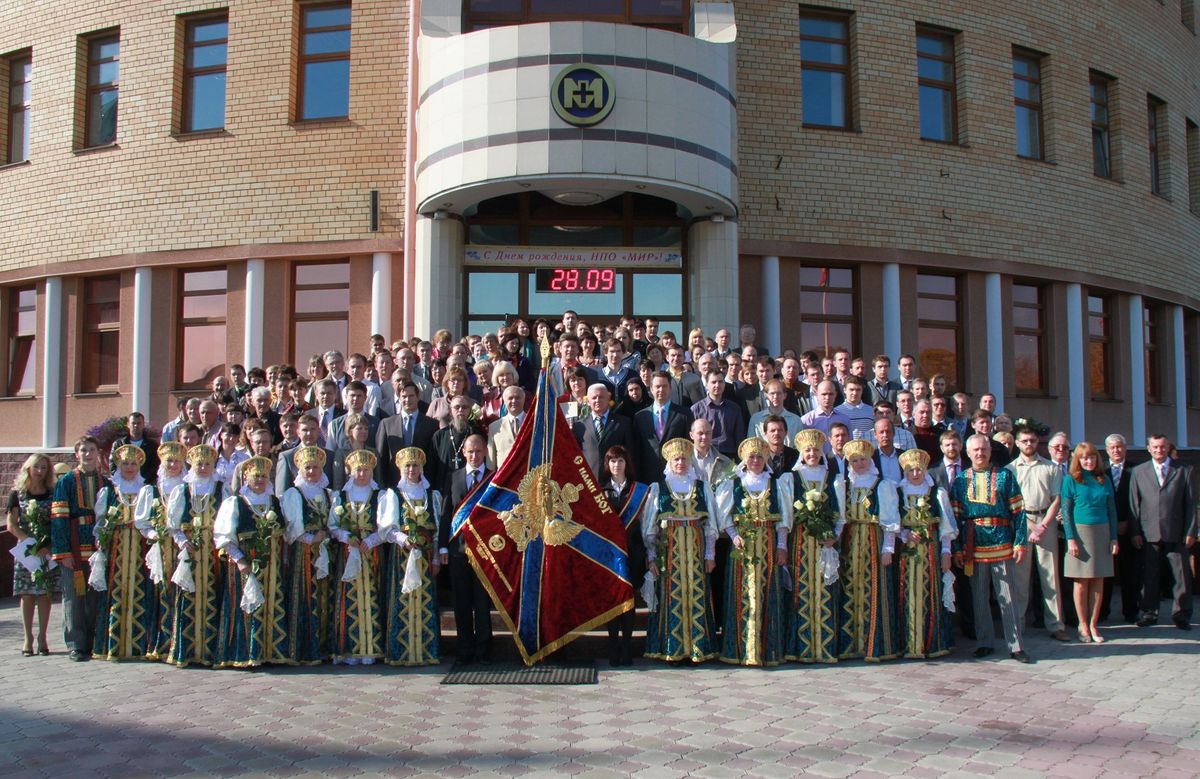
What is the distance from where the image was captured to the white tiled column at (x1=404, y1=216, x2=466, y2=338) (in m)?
14.9

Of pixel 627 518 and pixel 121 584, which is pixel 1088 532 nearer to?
pixel 627 518

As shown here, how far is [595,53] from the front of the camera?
45.1ft


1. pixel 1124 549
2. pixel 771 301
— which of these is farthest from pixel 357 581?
pixel 771 301

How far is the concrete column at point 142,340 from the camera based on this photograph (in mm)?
16281

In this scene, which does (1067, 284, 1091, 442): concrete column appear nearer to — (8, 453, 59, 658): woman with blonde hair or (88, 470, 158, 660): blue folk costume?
(88, 470, 158, 660): blue folk costume

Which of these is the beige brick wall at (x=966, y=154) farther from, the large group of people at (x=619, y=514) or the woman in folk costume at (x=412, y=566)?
the woman in folk costume at (x=412, y=566)

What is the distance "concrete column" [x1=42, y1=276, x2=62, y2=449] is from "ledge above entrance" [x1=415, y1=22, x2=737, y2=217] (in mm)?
7922

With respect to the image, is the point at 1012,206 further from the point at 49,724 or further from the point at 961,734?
the point at 49,724

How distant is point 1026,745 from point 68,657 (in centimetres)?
737

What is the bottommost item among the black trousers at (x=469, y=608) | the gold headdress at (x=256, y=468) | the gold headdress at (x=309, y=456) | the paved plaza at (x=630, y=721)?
the paved plaza at (x=630, y=721)

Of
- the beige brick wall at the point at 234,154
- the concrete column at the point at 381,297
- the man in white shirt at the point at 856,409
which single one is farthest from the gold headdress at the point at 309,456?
the beige brick wall at the point at 234,154

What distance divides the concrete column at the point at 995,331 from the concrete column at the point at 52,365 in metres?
16.8

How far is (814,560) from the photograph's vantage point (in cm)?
759

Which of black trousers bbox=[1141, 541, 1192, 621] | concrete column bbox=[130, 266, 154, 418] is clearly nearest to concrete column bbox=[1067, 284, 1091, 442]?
black trousers bbox=[1141, 541, 1192, 621]
